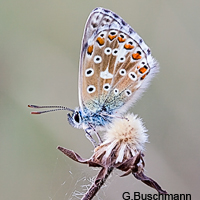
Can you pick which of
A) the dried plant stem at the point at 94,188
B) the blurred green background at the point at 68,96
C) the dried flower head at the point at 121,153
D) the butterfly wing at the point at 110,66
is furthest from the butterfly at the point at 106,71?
the blurred green background at the point at 68,96

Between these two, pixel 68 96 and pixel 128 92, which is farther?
pixel 68 96

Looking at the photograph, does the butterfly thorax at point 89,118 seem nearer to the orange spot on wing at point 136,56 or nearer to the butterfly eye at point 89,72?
the butterfly eye at point 89,72

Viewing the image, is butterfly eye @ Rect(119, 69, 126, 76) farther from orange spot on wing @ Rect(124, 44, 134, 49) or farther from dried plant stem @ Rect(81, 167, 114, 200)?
dried plant stem @ Rect(81, 167, 114, 200)

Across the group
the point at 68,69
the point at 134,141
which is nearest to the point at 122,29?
the point at 134,141

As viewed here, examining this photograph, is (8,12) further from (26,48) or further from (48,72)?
(48,72)

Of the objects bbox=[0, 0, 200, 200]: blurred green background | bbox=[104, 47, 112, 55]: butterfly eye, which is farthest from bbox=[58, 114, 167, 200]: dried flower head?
bbox=[0, 0, 200, 200]: blurred green background

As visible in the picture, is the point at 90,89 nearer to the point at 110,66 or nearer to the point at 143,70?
the point at 110,66

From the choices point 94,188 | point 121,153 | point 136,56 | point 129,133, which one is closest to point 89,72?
point 136,56
